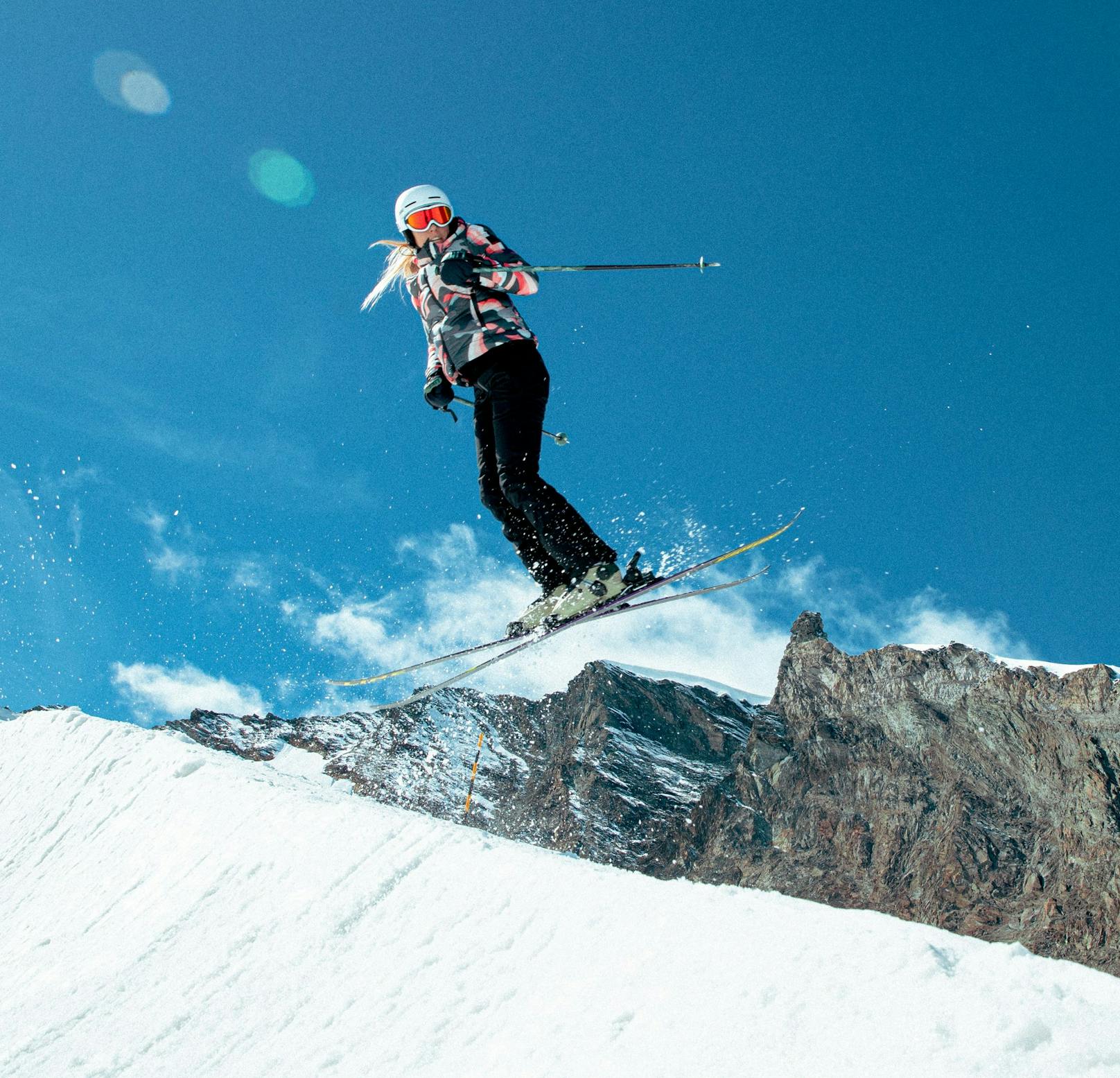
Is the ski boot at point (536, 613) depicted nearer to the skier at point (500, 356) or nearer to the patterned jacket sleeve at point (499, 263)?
the skier at point (500, 356)

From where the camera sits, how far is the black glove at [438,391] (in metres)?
7.73

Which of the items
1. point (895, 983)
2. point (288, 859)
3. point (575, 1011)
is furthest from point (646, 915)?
point (288, 859)

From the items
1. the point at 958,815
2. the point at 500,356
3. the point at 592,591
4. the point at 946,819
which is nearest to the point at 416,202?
the point at 500,356

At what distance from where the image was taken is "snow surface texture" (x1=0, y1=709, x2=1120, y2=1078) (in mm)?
3006

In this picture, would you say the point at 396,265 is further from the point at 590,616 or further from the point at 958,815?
the point at 958,815

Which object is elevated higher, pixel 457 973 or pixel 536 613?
pixel 536 613

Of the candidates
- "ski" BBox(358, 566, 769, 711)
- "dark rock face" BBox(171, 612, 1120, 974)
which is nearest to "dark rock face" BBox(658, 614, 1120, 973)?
"dark rock face" BBox(171, 612, 1120, 974)

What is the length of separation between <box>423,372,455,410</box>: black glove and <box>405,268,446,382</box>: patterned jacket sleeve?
0.06 meters

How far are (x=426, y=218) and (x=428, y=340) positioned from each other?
104cm

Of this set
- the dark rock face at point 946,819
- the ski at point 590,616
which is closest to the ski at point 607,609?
the ski at point 590,616

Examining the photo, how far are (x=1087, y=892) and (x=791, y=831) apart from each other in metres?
57.9

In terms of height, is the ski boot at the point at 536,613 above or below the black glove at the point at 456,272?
below

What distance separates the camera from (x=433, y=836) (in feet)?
19.4

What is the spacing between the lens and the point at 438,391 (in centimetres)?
774
